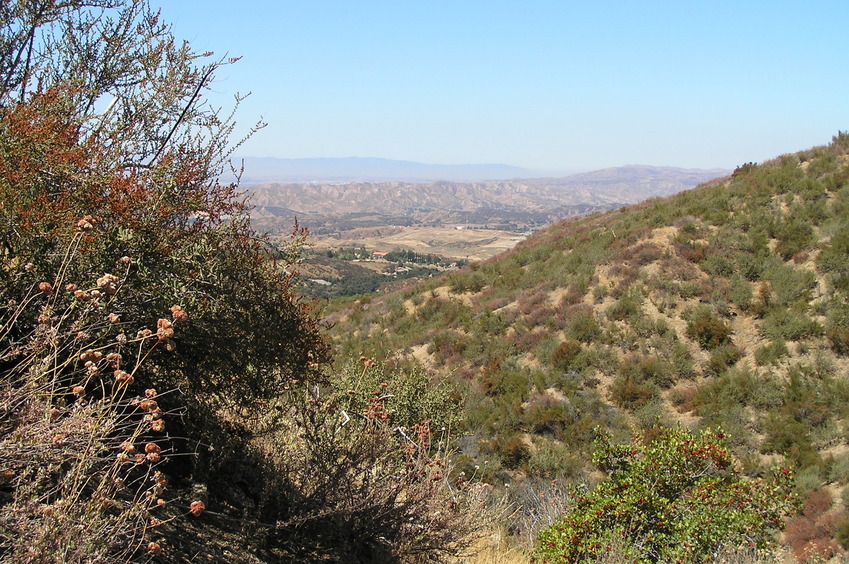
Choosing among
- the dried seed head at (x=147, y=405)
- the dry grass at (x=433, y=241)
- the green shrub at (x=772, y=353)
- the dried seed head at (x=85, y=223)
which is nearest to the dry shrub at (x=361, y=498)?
the dried seed head at (x=147, y=405)

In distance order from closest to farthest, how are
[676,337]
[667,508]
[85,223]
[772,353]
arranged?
[85,223], [667,508], [772,353], [676,337]

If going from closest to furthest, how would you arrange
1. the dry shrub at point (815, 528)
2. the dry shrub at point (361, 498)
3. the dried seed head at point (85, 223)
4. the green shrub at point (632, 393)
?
the dried seed head at point (85, 223)
the dry shrub at point (361, 498)
the dry shrub at point (815, 528)
the green shrub at point (632, 393)

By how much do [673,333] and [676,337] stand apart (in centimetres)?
15

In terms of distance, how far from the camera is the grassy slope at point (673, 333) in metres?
11.1

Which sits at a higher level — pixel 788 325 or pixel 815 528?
pixel 788 325

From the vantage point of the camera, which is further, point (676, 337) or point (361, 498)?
point (676, 337)

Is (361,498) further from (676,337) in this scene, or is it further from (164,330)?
(676,337)

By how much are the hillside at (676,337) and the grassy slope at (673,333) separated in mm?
44

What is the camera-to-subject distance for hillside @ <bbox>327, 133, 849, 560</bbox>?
1062cm

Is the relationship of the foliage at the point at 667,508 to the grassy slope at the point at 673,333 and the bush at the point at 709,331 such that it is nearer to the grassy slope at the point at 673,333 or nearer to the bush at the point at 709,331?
the grassy slope at the point at 673,333

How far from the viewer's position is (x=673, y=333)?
14.1m

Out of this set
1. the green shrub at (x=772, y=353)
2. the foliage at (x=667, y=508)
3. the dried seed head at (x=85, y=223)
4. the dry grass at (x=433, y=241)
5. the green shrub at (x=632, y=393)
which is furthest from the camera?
the dry grass at (x=433, y=241)

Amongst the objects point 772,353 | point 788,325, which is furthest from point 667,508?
point 788,325

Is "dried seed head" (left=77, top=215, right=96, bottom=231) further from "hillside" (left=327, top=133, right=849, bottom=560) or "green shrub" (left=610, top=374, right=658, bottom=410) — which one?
"green shrub" (left=610, top=374, right=658, bottom=410)
